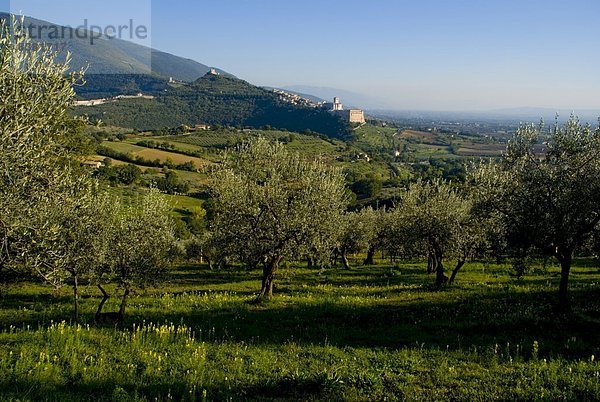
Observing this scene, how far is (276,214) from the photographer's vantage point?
88.0ft

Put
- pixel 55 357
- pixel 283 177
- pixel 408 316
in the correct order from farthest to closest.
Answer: pixel 283 177 → pixel 408 316 → pixel 55 357

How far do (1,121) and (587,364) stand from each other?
799 inches

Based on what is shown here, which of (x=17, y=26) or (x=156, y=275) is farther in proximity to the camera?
(x=156, y=275)

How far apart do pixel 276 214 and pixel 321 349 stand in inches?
483

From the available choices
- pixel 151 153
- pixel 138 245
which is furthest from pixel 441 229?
pixel 151 153

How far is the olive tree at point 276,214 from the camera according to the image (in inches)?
1049

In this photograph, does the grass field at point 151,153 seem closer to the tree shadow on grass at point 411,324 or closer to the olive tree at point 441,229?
the olive tree at point 441,229

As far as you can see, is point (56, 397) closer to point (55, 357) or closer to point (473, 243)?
point (55, 357)

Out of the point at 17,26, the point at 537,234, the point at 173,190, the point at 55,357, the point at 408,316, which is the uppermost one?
the point at 17,26

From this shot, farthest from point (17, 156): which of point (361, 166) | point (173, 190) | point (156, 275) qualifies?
point (361, 166)

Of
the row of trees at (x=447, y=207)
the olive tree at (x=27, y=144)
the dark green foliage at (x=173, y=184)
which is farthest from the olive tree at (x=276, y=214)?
the dark green foliage at (x=173, y=184)

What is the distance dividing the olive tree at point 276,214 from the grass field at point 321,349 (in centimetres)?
→ 332

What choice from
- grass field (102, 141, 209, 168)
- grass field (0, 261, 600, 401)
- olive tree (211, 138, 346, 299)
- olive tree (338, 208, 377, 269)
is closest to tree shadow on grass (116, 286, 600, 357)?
grass field (0, 261, 600, 401)

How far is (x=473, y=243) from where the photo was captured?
1176 inches
